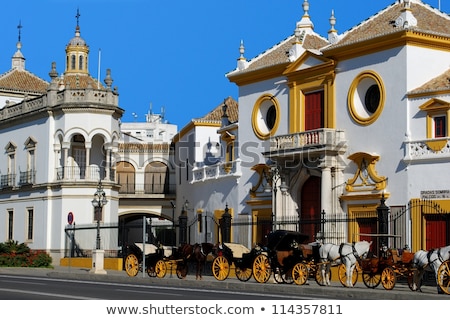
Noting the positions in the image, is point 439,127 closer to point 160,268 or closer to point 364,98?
point 364,98

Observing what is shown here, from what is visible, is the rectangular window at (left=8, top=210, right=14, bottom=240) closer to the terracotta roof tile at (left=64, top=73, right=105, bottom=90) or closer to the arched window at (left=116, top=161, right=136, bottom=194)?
the terracotta roof tile at (left=64, top=73, right=105, bottom=90)

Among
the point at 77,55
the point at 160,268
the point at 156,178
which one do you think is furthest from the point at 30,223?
the point at 160,268

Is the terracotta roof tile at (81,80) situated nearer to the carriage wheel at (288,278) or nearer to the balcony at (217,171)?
the balcony at (217,171)

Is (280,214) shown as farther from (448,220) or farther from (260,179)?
(448,220)

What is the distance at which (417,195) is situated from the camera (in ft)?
116

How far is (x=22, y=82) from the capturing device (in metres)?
62.8

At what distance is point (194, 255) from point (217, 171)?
652 inches

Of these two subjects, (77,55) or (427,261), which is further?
(77,55)

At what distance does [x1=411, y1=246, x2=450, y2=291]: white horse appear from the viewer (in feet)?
81.1

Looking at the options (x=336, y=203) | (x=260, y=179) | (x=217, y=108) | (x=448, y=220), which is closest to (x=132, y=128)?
(x=217, y=108)

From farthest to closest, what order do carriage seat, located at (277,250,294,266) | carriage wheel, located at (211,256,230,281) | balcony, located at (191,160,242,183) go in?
balcony, located at (191,160,242,183)
carriage wheel, located at (211,256,230,281)
carriage seat, located at (277,250,294,266)

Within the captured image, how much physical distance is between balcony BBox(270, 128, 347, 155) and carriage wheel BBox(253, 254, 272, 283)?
10.0 metres

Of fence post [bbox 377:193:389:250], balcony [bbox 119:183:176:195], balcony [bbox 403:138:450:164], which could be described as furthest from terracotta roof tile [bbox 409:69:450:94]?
balcony [bbox 119:183:176:195]

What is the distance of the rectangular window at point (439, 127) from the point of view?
3512 cm
